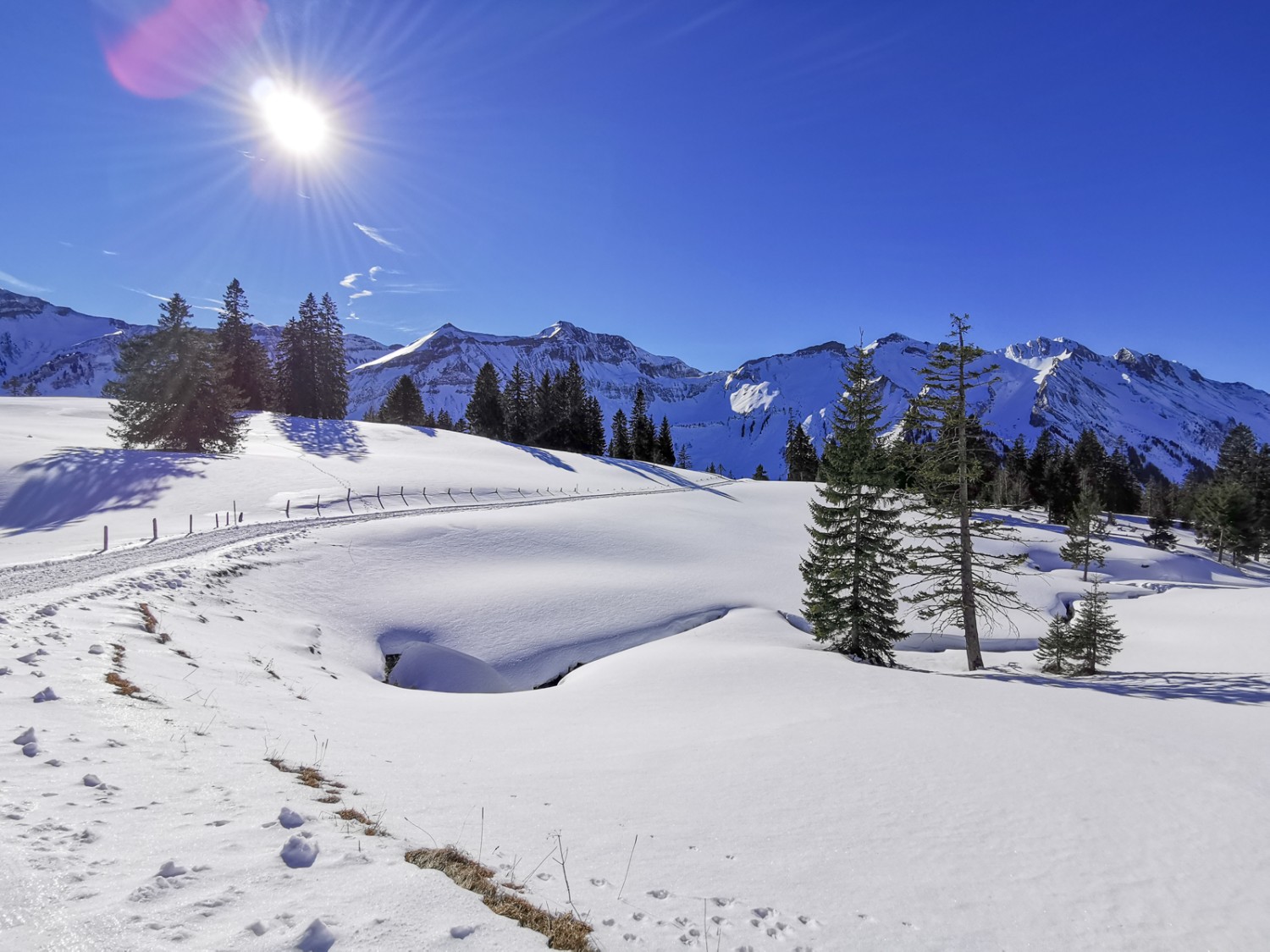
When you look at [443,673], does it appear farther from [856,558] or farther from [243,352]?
[243,352]

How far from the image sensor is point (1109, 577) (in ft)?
151

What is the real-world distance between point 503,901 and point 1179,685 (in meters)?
19.4

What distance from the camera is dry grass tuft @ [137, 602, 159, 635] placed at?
10.7 metres

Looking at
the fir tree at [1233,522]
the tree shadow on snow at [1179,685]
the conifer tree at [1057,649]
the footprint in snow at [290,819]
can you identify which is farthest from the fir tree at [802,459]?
the footprint in snow at [290,819]

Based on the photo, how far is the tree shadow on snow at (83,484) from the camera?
26.1 m

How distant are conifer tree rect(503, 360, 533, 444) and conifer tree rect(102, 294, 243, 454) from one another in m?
39.9

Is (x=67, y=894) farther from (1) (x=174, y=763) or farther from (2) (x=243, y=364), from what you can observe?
(2) (x=243, y=364)

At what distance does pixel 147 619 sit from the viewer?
1120 centimetres

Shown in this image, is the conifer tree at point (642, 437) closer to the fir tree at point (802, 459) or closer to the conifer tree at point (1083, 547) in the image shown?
the fir tree at point (802, 459)

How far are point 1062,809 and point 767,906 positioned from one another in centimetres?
443

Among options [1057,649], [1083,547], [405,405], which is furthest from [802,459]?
[1057,649]

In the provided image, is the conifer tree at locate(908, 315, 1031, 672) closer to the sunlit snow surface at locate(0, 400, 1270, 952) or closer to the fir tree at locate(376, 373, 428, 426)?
the sunlit snow surface at locate(0, 400, 1270, 952)

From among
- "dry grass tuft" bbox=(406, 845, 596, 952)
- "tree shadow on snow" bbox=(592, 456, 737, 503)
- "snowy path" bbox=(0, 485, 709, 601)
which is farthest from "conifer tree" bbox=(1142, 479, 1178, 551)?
"dry grass tuft" bbox=(406, 845, 596, 952)

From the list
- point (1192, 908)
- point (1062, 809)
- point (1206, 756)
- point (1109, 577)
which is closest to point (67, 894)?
point (1192, 908)
